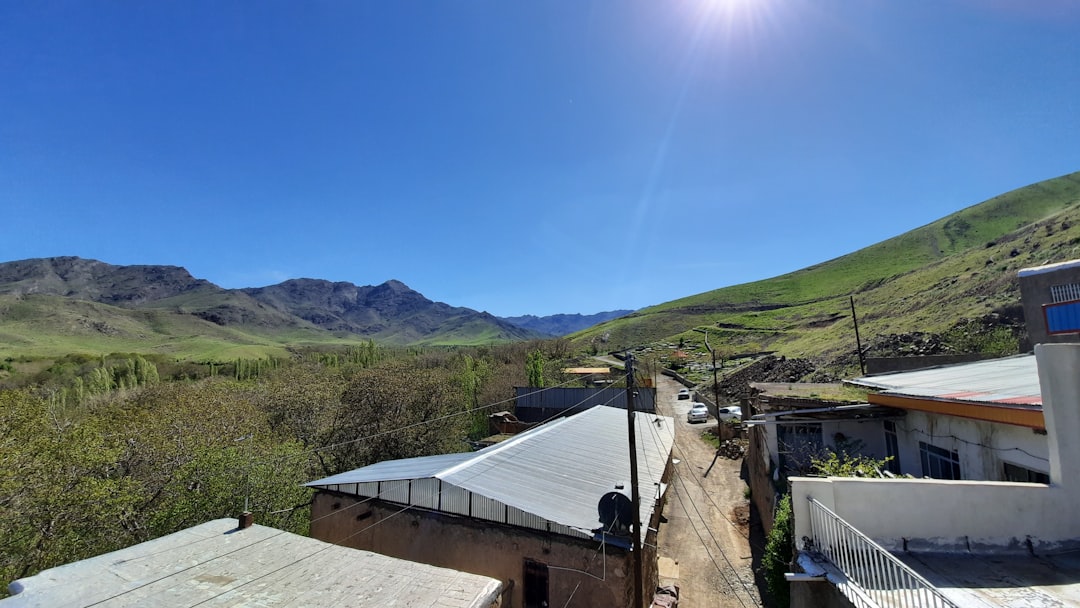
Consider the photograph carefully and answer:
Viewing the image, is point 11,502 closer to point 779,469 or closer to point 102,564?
point 102,564

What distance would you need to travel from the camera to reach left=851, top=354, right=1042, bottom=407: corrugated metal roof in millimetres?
7885

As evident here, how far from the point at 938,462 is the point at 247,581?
47.5 feet

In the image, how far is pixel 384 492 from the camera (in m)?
12.2

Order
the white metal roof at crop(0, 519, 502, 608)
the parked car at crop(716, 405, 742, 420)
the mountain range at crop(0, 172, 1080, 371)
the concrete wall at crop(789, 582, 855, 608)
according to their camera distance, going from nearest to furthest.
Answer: the concrete wall at crop(789, 582, 855, 608) < the white metal roof at crop(0, 519, 502, 608) < the parked car at crop(716, 405, 742, 420) < the mountain range at crop(0, 172, 1080, 371)

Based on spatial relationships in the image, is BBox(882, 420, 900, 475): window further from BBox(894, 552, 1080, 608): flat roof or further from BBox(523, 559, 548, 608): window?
BBox(523, 559, 548, 608): window

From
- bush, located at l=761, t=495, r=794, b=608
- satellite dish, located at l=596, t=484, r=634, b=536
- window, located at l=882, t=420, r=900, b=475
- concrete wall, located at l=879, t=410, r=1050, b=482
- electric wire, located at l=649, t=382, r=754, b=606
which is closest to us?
concrete wall, located at l=879, t=410, r=1050, b=482

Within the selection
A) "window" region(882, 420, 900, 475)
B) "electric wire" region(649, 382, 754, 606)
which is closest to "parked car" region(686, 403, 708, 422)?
"electric wire" region(649, 382, 754, 606)

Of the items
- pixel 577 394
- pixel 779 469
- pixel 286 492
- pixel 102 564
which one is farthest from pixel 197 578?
pixel 577 394

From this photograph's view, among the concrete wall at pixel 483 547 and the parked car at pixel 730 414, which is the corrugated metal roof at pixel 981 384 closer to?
the concrete wall at pixel 483 547

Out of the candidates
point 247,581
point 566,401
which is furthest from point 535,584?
point 566,401

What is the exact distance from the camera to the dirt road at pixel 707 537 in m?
13.8

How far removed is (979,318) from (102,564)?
141 feet

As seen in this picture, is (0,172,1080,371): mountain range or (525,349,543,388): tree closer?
(0,172,1080,371): mountain range

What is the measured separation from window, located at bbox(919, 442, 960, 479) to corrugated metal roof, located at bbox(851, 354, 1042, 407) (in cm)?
146
